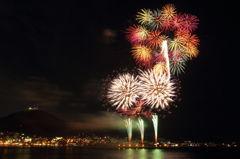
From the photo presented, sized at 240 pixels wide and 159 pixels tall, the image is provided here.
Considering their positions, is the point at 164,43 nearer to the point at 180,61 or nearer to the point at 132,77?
the point at 180,61

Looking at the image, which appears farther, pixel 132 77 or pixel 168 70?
pixel 132 77

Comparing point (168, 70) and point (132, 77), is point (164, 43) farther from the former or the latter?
point (132, 77)

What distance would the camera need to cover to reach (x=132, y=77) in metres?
61.8

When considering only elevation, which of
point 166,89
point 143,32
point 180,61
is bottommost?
point 166,89

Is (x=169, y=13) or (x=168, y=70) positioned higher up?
(x=169, y=13)

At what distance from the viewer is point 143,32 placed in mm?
57938

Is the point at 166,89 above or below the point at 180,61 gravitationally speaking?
below

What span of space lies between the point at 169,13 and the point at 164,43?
16.5 ft

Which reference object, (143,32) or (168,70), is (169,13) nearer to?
(143,32)

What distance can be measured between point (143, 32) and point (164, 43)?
392cm

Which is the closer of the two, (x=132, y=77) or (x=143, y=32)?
(x=143, y=32)

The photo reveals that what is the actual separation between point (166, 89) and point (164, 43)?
7616 millimetres

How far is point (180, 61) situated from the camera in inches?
2329

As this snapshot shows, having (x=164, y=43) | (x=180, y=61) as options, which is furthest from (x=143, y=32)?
(x=180, y=61)
